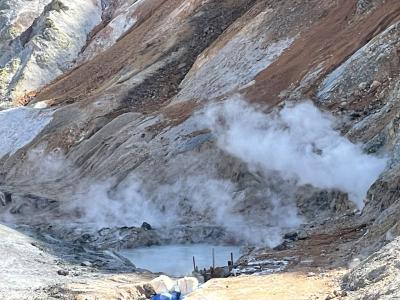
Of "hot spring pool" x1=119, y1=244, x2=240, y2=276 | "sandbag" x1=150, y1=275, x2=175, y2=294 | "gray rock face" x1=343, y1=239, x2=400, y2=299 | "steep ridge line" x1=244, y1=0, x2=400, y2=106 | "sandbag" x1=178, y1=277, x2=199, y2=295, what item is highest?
"steep ridge line" x1=244, y1=0, x2=400, y2=106

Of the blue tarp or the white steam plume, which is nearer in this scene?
the blue tarp

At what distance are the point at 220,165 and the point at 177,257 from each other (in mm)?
4614

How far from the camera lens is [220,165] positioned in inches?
907

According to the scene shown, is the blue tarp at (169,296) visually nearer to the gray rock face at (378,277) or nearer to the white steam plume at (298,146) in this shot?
the gray rock face at (378,277)

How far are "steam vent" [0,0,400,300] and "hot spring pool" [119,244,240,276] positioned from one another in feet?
0.26

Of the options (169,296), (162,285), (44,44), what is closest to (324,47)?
(162,285)

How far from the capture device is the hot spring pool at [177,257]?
18.2 meters

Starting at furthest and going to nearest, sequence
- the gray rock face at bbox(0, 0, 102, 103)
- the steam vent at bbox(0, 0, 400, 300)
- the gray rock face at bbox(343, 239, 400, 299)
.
Result: 1. the gray rock face at bbox(0, 0, 102, 103)
2. the steam vent at bbox(0, 0, 400, 300)
3. the gray rock face at bbox(343, 239, 400, 299)

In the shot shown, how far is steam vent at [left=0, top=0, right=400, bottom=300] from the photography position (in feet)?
47.9

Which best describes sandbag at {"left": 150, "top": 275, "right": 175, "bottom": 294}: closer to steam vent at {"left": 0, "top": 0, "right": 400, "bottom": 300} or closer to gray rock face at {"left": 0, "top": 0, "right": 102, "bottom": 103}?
steam vent at {"left": 0, "top": 0, "right": 400, "bottom": 300}

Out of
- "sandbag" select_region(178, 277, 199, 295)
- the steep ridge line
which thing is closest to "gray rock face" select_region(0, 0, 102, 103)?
the steep ridge line

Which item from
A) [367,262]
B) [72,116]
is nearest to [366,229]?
[367,262]

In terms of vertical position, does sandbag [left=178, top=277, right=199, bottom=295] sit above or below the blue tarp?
above

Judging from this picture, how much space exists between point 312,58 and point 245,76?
3.15 metres
